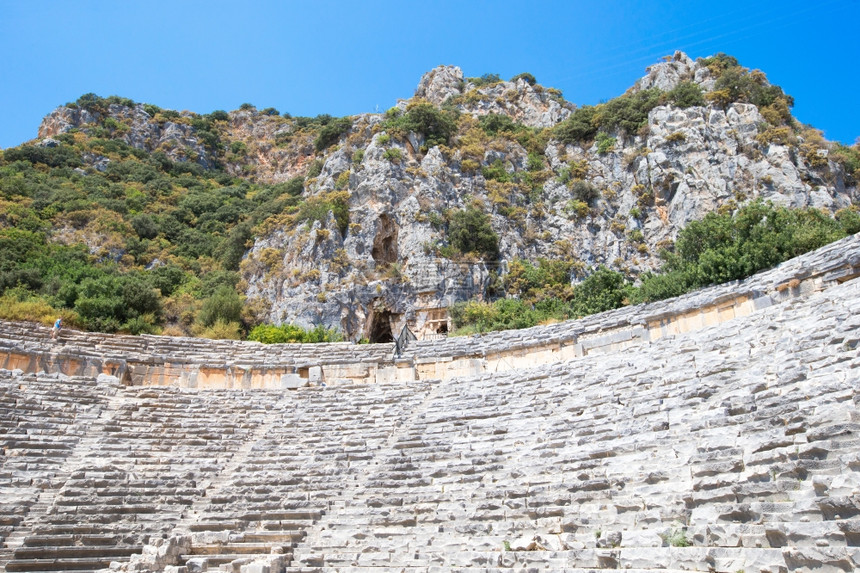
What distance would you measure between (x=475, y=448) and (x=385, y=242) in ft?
62.6

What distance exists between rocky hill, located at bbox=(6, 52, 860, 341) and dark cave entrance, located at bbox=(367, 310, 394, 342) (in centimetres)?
10

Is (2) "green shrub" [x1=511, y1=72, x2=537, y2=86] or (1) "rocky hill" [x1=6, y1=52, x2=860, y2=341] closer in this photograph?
(1) "rocky hill" [x1=6, y1=52, x2=860, y2=341]

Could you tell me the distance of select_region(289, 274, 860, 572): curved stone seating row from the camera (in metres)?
6.12

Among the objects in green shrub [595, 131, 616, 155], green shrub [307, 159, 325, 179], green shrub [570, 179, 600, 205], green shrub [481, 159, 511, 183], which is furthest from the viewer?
green shrub [307, 159, 325, 179]

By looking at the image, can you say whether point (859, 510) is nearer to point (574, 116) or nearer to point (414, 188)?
point (414, 188)

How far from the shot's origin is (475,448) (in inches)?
424

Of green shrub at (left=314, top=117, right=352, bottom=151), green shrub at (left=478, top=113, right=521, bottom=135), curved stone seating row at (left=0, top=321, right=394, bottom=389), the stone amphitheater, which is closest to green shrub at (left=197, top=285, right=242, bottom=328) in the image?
curved stone seating row at (left=0, top=321, right=394, bottom=389)

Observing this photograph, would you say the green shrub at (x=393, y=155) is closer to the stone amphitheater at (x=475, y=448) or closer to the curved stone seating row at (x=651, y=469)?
the stone amphitheater at (x=475, y=448)

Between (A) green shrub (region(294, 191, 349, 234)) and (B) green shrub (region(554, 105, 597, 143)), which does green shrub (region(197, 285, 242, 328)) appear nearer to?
(A) green shrub (region(294, 191, 349, 234))

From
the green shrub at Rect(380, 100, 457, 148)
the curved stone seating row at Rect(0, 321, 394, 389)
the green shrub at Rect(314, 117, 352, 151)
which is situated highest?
the green shrub at Rect(314, 117, 352, 151)

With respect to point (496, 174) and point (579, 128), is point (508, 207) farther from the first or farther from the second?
point (579, 128)

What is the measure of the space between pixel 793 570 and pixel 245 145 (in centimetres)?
5365

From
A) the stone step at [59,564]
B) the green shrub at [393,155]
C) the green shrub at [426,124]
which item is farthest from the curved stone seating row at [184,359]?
the green shrub at [426,124]

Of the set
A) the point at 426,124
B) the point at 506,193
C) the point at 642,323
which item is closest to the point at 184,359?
the point at 642,323
